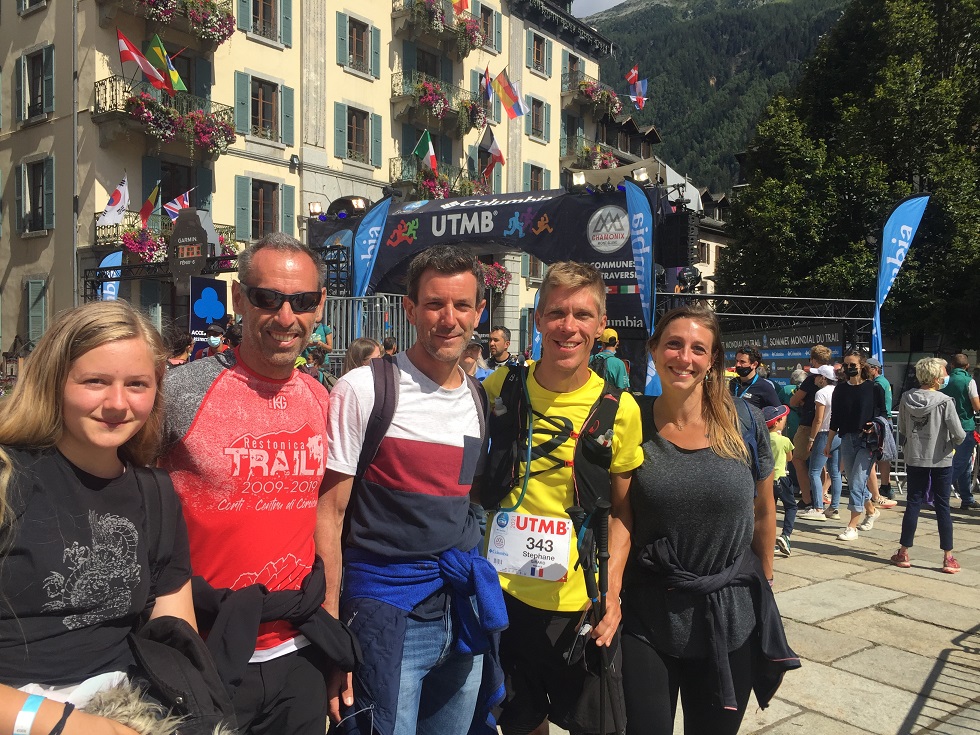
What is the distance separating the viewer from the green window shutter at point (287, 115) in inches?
822

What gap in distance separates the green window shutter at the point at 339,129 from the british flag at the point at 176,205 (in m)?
5.18

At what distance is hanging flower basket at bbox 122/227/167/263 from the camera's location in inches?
675

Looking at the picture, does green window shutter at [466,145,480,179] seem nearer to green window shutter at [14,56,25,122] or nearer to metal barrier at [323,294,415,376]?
green window shutter at [14,56,25,122]

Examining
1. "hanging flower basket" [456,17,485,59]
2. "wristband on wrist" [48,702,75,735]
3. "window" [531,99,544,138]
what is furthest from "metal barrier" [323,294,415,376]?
"window" [531,99,544,138]

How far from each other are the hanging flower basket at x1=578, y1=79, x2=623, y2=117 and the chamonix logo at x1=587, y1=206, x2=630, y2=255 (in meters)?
21.8

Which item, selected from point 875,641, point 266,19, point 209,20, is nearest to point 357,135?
point 266,19

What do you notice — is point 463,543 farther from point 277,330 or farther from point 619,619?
point 277,330

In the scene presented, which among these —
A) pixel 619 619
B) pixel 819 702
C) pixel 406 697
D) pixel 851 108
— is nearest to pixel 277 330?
pixel 406 697

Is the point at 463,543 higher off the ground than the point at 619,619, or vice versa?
the point at 463,543

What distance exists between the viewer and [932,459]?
6.70 m

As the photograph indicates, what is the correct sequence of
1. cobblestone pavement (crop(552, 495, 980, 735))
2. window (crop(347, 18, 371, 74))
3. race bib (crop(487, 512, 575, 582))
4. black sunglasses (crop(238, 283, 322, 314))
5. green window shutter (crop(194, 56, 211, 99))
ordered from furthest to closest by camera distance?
window (crop(347, 18, 371, 74))
green window shutter (crop(194, 56, 211, 99))
cobblestone pavement (crop(552, 495, 980, 735))
race bib (crop(487, 512, 575, 582))
black sunglasses (crop(238, 283, 322, 314))

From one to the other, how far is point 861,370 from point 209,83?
16.9 metres

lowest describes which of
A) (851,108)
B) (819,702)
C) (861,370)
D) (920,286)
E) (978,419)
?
(819,702)

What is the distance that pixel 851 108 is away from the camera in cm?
2083
